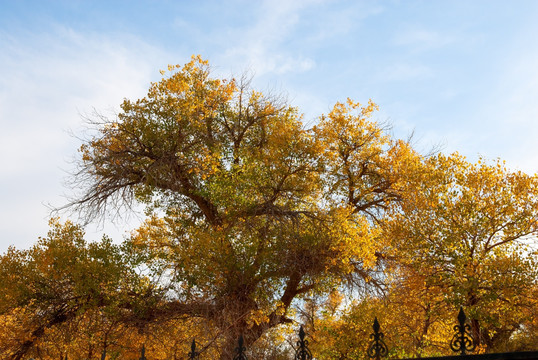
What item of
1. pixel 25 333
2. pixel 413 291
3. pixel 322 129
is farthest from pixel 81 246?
pixel 413 291

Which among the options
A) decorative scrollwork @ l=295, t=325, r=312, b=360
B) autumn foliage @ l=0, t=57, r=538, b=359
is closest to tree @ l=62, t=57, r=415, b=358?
autumn foliage @ l=0, t=57, r=538, b=359

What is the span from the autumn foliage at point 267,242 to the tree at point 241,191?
0.21 feet

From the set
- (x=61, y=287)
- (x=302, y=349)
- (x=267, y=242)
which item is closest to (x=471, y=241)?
(x=267, y=242)

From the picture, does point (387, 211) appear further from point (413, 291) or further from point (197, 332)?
point (197, 332)

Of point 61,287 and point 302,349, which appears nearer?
point 302,349

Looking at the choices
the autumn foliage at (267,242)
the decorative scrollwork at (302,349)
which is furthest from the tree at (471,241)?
the decorative scrollwork at (302,349)

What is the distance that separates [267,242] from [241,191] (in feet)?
7.14

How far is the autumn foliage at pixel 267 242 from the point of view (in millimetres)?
17203

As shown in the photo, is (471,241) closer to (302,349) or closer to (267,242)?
(267,242)

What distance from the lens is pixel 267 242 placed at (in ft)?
61.7

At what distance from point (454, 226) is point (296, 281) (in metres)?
6.44

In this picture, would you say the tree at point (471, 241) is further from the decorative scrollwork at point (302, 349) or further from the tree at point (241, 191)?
the decorative scrollwork at point (302, 349)

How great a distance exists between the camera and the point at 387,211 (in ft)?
72.1

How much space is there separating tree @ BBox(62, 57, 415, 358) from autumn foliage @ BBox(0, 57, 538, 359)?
0.21ft
